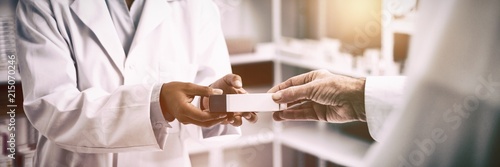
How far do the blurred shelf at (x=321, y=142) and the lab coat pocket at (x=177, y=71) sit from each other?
1.29ft

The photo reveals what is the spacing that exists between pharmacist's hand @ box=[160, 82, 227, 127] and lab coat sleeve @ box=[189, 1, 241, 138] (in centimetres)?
13

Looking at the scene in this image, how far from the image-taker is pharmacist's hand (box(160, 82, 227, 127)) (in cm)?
148

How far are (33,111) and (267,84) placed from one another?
665 mm

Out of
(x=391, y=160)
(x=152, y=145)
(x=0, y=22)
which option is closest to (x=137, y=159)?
(x=152, y=145)

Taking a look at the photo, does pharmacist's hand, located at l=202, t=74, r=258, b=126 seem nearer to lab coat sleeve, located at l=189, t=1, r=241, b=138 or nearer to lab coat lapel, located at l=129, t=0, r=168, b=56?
lab coat sleeve, located at l=189, t=1, r=241, b=138

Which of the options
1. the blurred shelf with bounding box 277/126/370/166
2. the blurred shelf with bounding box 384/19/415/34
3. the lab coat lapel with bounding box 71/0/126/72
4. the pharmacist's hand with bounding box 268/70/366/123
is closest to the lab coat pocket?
the lab coat lapel with bounding box 71/0/126/72

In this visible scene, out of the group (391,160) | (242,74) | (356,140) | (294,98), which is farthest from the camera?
(356,140)

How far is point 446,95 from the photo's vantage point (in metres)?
1.46

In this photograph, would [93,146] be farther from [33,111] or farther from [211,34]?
[211,34]

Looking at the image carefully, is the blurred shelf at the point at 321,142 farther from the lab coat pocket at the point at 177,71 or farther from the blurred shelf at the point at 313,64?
the lab coat pocket at the point at 177,71

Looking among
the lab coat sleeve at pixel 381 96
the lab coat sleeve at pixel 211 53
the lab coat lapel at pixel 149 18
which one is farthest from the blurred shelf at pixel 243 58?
the lab coat sleeve at pixel 381 96

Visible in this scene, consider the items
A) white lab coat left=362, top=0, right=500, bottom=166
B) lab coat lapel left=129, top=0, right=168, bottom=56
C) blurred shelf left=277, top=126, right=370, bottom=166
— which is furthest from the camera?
blurred shelf left=277, top=126, right=370, bottom=166

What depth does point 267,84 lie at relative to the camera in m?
1.72

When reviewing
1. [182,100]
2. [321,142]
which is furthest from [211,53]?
[321,142]
